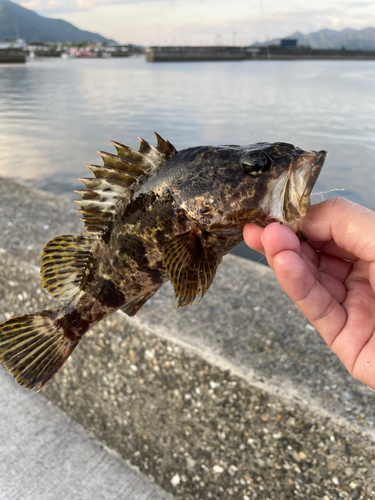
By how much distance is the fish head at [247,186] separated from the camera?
128 cm

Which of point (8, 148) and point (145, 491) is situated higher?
point (8, 148)

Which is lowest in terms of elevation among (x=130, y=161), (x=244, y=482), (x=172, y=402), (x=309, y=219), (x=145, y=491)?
(x=145, y=491)

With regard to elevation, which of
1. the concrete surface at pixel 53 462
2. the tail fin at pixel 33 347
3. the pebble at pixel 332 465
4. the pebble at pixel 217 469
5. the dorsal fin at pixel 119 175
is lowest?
the concrete surface at pixel 53 462

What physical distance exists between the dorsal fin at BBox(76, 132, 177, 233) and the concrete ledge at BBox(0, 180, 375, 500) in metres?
1.37

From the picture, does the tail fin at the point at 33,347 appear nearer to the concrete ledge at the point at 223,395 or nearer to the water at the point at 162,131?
the concrete ledge at the point at 223,395

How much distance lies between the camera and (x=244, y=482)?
2.36m

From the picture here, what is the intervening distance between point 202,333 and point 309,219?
1.34 m

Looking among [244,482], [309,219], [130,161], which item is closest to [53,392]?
[244,482]

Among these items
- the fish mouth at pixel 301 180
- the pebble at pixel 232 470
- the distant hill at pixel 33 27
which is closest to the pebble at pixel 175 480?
the pebble at pixel 232 470

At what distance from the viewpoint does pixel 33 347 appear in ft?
5.27

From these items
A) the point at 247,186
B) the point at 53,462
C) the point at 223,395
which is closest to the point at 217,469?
the point at 223,395

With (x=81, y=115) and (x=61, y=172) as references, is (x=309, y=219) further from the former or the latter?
(x=81, y=115)

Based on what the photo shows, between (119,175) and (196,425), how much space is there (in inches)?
76.1

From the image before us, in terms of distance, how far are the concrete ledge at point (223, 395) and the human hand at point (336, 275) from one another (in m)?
0.63
